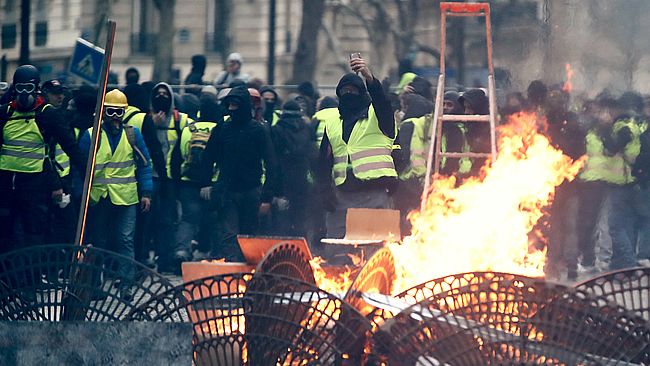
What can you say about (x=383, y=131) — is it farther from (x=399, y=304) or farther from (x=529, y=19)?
(x=529, y=19)

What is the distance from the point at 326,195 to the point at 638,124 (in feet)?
15.9

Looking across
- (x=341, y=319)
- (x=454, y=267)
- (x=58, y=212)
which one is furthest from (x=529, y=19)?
(x=341, y=319)

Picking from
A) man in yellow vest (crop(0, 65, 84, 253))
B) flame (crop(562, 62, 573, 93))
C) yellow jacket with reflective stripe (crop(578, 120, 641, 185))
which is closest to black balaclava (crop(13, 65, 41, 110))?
man in yellow vest (crop(0, 65, 84, 253))

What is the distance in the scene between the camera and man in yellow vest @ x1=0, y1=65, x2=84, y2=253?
11398mm

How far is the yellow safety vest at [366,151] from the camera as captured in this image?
1087 cm

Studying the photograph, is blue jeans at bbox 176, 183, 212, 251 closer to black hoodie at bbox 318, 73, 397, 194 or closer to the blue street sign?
the blue street sign

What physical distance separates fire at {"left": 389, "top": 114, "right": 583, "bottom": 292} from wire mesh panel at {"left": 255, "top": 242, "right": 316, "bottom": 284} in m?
1.29

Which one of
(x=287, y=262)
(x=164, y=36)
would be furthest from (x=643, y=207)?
(x=164, y=36)

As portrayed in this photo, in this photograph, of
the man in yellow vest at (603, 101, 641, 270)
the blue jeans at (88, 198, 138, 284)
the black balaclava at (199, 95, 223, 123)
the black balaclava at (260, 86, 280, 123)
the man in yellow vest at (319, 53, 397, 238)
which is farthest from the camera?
the black balaclava at (260, 86, 280, 123)

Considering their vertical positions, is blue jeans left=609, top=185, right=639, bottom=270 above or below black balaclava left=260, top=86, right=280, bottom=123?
below

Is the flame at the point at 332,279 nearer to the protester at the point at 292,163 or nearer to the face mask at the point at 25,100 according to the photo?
the face mask at the point at 25,100

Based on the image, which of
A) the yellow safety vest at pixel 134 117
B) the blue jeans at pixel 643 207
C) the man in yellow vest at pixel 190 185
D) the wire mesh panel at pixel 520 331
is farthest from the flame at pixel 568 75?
the wire mesh panel at pixel 520 331

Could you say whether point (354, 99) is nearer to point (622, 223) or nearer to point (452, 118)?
point (452, 118)

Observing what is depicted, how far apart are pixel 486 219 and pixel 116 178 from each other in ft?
12.7
